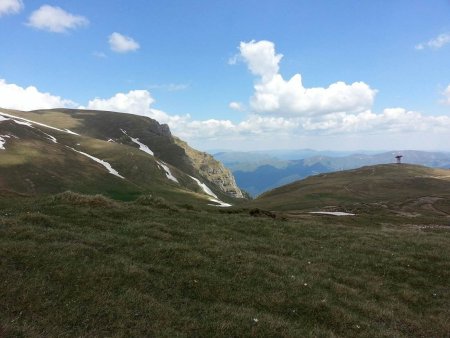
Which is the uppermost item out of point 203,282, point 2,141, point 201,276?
point 2,141

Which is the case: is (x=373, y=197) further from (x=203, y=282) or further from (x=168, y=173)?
(x=203, y=282)

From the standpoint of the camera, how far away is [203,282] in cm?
1662

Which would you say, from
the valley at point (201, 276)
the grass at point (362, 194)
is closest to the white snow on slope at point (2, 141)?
the grass at point (362, 194)

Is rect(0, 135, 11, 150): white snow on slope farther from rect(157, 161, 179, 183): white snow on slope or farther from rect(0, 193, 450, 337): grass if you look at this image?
rect(0, 193, 450, 337): grass

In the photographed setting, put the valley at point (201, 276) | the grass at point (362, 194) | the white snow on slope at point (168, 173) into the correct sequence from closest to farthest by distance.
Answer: the valley at point (201, 276), the grass at point (362, 194), the white snow on slope at point (168, 173)

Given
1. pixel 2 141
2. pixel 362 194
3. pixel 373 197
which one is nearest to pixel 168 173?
pixel 2 141

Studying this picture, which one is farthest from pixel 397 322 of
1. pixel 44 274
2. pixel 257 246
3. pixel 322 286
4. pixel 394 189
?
pixel 394 189

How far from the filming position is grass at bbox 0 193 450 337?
41.8 ft

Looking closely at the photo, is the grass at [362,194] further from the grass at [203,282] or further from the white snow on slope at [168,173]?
the grass at [203,282]

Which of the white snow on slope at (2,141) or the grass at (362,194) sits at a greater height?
the white snow on slope at (2,141)

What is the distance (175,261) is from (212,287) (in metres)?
3.22

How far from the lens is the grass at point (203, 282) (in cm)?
1274

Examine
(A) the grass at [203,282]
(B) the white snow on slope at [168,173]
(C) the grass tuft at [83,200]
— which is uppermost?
(C) the grass tuft at [83,200]

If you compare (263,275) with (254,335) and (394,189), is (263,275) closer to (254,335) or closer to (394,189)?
(254,335)
